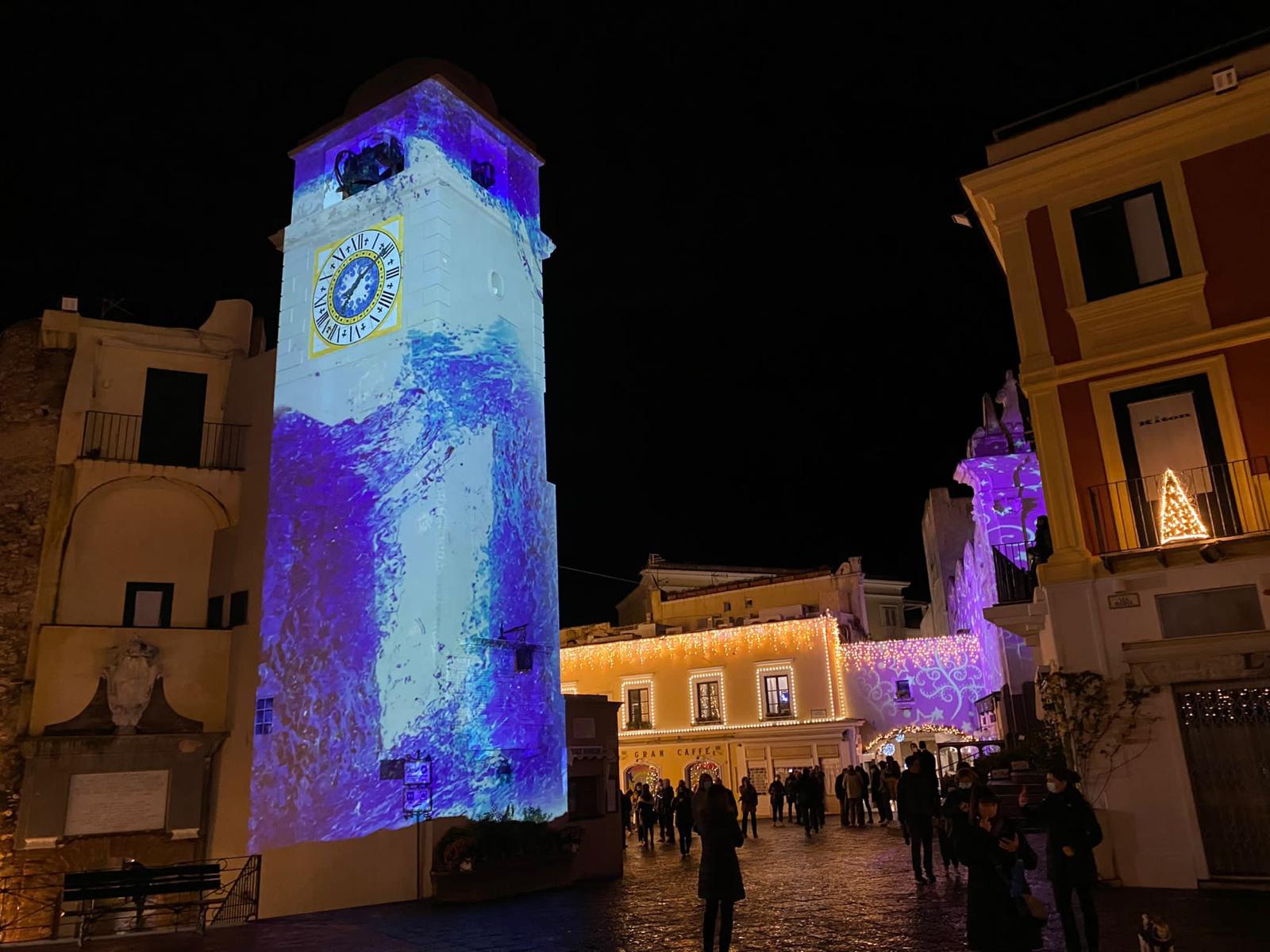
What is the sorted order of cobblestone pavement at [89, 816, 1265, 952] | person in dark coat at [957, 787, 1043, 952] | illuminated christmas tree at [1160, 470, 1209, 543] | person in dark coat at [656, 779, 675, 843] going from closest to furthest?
person in dark coat at [957, 787, 1043, 952] < cobblestone pavement at [89, 816, 1265, 952] < illuminated christmas tree at [1160, 470, 1209, 543] < person in dark coat at [656, 779, 675, 843]

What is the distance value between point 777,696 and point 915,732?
16.5 ft

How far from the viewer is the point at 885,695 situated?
32594 millimetres

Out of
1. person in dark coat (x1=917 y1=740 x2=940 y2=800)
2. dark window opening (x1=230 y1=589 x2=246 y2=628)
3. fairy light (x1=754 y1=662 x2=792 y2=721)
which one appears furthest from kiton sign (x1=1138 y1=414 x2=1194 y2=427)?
fairy light (x1=754 y1=662 x2=792 y2=721)

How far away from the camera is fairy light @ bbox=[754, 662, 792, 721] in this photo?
111 ft

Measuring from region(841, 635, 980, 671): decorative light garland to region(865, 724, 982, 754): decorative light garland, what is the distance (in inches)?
81.1

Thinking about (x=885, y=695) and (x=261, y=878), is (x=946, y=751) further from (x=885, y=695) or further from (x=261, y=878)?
(x=261, y=878)

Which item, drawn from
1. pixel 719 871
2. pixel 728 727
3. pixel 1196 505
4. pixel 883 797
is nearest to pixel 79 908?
pixel 719 871

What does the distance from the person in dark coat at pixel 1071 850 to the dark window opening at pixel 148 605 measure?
1747cm

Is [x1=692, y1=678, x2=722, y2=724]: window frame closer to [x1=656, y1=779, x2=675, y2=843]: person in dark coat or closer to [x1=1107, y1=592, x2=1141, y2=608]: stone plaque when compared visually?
[x1=656, y1=779, x2=675, y2=843]: person in dark coat

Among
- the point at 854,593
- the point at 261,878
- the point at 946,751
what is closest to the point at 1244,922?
the point at 261,878

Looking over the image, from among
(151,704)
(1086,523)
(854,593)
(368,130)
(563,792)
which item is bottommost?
(563,792)

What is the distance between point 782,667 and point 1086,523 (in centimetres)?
2216

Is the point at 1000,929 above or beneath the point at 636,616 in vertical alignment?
beneath

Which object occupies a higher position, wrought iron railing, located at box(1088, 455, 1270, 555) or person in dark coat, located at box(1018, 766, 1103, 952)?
wrought iron railing, located at box(1088, 455, 1270, 555)
